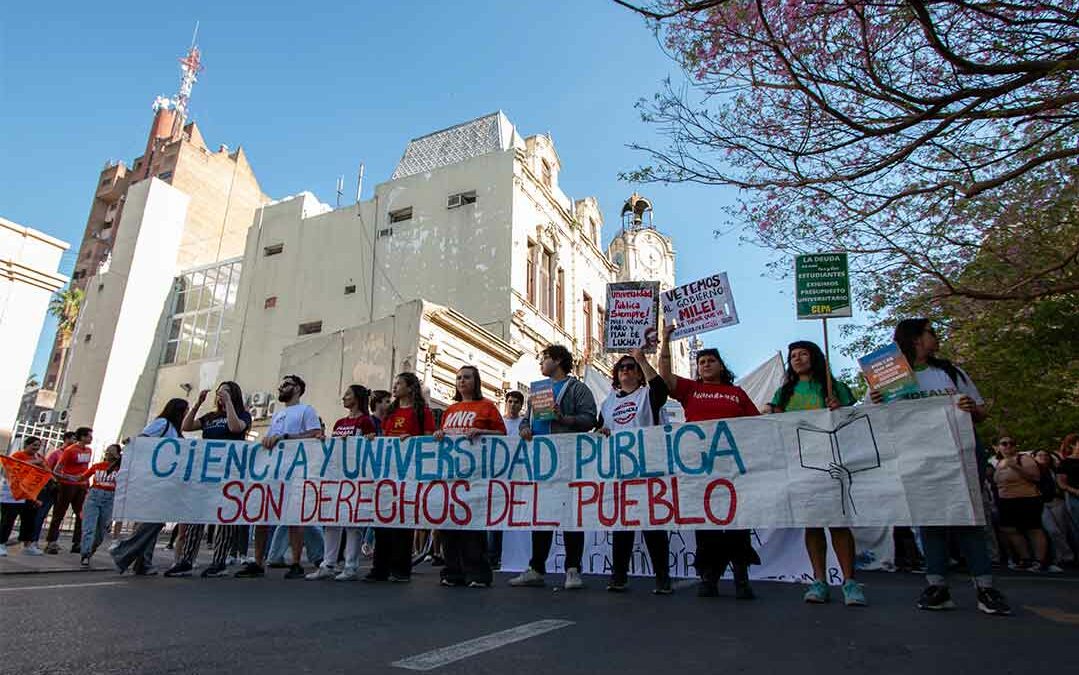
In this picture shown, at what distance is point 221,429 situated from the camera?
23.2ft

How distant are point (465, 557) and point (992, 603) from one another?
3.75 m

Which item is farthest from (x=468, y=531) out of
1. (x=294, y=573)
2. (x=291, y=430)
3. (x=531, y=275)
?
(x=531, y=275)

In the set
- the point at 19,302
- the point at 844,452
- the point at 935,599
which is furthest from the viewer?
the point at 19,302

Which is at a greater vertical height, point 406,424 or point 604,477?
point 406,424

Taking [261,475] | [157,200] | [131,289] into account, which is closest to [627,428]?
[261,475]

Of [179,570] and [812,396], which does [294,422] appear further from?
[812,396]

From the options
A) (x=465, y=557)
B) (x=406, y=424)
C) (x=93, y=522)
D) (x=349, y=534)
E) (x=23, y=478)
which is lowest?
(x=465, y=557)

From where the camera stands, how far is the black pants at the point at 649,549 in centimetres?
544

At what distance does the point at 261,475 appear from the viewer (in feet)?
22.8

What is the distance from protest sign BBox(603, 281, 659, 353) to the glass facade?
2395 centimetres

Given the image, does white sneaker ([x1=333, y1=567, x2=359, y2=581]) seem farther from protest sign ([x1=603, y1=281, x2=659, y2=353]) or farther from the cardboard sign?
the cardboard sign

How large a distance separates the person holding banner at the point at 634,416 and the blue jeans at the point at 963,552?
178cm

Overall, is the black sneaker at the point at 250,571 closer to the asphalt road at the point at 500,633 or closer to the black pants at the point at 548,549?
the asphalt road at the point at 500,633

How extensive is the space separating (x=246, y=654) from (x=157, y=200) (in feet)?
110
